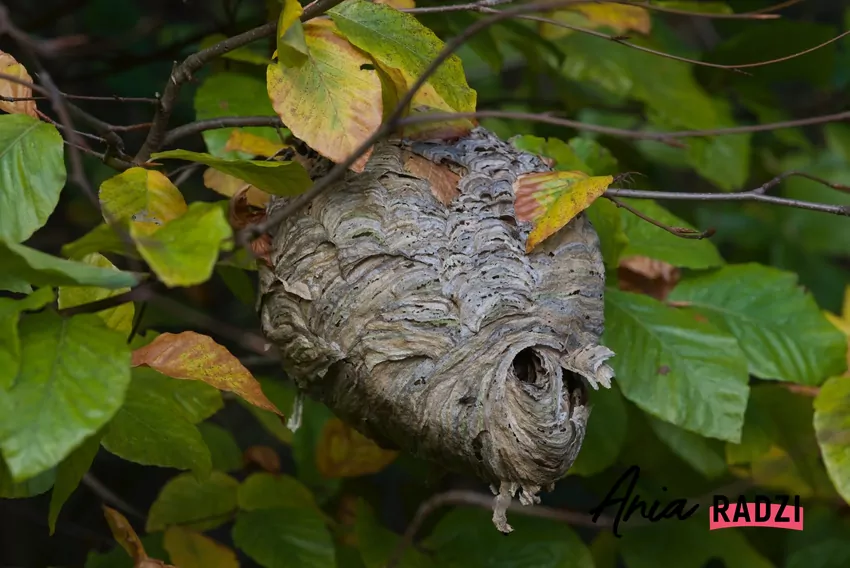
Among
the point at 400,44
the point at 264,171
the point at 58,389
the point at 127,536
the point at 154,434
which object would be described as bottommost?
the point at 127,536

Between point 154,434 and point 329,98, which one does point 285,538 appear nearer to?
point 154,434

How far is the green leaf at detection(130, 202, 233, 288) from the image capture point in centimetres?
70

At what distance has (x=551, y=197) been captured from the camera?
3.47ft

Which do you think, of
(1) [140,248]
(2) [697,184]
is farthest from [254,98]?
(2) [697,184]

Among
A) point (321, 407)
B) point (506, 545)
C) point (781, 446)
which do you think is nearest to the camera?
point (506, 545)

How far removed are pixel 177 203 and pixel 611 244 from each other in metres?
0.63

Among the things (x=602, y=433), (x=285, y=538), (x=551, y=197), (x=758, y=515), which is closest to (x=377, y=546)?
(x=285, y=538)

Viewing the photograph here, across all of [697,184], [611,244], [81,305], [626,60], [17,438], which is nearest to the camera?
[17,438]

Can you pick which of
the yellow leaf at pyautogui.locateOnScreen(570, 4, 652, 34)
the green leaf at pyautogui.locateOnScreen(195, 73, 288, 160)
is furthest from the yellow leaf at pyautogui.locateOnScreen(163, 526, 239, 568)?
the yellow leaf at pyautogui.locateOnScreen(570, 4, 652, 34)

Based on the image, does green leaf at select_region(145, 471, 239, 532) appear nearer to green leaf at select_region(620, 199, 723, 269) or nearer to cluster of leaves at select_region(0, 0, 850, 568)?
cluster of leaves at select_region(0, 0, 850, 568)

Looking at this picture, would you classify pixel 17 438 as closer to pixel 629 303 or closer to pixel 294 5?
pixel 294 5

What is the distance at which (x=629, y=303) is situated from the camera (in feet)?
4.29

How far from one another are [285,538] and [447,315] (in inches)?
19.4

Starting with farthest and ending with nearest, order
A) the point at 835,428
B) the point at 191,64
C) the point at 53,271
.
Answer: the point at 835,428, the point at 191,64, the point at 53,271
